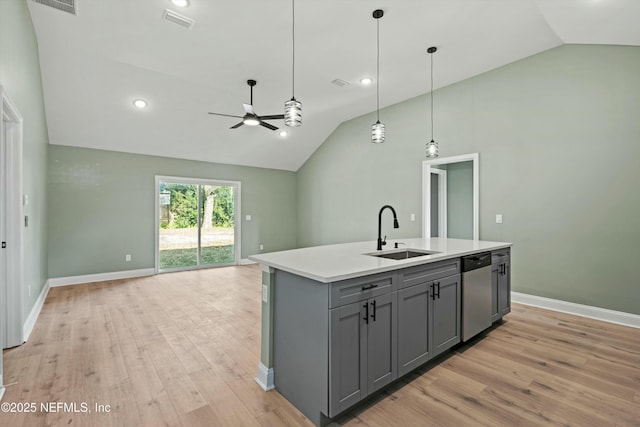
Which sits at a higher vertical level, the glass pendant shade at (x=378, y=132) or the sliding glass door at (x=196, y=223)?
the glass pendant shade at (x=378, y=132)

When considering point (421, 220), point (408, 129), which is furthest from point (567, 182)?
point (408, 129)

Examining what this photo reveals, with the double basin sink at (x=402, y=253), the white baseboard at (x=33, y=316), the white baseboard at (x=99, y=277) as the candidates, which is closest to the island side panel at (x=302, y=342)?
the double basin sink at (x=402, y=253)

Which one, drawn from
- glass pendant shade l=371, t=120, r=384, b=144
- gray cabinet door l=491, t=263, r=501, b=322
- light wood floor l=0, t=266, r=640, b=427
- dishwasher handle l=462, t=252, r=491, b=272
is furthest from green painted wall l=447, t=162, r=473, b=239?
glass pendant shade l=371, t=120, r=384, b=144

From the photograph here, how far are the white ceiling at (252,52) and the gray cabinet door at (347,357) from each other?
2.90 m

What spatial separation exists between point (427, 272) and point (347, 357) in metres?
0.97

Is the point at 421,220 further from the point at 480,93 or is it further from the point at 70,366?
the point at 70,366

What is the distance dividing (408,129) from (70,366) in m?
5.55

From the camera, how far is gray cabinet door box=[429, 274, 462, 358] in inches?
93.0

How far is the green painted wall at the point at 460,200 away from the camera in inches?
226

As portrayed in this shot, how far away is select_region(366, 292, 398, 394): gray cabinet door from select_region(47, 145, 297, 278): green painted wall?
5.60m

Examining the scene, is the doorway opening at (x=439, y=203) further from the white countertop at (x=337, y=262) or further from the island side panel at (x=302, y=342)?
the island side panel at (x=302, y=342)

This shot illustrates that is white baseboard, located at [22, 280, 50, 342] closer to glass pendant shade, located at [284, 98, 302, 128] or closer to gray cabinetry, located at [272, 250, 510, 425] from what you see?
gray cabinetry, located at [272, 250, 510, 425]

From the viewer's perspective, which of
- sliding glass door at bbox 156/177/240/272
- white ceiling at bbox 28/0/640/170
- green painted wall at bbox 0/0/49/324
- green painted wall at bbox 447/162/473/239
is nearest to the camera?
green painted wall at bbox 0/0/49/324

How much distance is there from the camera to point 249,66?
4.12 meters
